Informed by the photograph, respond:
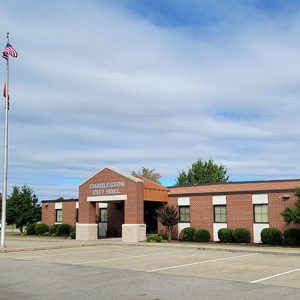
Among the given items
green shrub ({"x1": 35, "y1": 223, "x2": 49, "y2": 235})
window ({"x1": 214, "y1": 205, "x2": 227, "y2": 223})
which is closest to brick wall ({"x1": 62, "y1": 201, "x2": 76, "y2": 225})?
green shrub ({"x1": 35, "y1": 223, "x2": 49, "y2": 235})

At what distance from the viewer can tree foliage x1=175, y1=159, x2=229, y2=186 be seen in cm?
7256

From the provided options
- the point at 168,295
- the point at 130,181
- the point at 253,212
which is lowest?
the point at 168,295

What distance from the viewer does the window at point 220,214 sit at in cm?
3356

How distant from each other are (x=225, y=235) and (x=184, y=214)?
4829 millimetres

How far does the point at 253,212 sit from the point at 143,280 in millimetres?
19792

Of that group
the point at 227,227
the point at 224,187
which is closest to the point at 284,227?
the point at 227,227

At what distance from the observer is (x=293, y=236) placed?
2908 centimetres

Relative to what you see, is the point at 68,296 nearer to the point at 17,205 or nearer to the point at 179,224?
the point at 179,224

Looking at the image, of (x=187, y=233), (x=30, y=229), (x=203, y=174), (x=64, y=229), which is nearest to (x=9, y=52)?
(x=187, y=233)

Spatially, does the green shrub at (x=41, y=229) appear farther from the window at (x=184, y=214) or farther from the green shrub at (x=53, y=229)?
the window at (x=184, y=214)

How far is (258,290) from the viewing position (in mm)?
11781

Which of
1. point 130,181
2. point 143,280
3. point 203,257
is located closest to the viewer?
point 143,280

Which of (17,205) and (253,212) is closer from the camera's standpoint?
(253,212)

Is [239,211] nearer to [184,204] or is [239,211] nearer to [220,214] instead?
[220,214]
